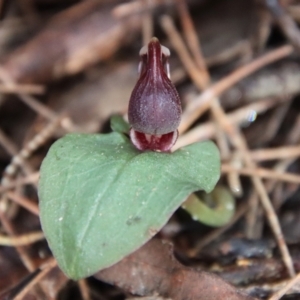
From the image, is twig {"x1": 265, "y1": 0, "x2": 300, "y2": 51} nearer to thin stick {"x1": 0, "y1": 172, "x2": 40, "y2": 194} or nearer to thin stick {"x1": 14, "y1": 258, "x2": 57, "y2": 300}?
thin stick {"x1": 0, "y1": 172, "x2": 40, "y2": 194}

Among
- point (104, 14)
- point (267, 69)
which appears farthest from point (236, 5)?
point (104, 14)

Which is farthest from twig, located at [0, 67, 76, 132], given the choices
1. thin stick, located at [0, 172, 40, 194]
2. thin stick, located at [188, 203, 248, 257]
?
thin stick, located at [188, 203, 248, 257]

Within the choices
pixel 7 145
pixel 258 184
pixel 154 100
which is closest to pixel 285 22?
pixel 258 184

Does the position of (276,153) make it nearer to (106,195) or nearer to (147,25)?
(147,25)

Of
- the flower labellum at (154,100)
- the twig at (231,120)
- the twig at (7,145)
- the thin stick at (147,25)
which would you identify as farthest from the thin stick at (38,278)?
the thin stick at (147,25)

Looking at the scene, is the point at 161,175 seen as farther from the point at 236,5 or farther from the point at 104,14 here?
the point at 236,5
